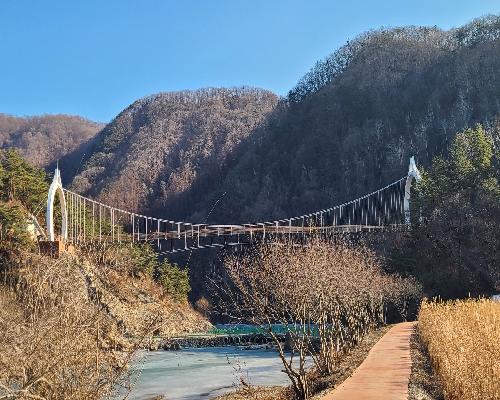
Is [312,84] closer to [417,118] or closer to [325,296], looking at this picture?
[417,118]

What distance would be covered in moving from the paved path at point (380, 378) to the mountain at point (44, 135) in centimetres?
7839

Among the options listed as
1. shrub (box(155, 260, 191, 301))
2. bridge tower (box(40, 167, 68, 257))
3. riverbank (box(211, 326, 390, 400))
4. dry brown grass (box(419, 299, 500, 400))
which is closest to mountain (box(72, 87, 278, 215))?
shrub (box(155, 260, 191, 301))

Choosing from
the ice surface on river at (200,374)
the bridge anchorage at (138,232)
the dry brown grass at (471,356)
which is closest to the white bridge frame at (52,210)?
the bridge anchorage at (138,232)

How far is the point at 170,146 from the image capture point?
91.2 m

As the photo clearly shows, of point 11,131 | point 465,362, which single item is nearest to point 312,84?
point 11,131

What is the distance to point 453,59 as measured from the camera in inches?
2482

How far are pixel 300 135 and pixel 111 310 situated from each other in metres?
48.4

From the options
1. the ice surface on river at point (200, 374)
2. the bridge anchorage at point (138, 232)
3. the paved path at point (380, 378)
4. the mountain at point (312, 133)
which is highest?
the mountain at point (312, 133)

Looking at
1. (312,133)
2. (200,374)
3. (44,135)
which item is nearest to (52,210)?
Result: (200,374)

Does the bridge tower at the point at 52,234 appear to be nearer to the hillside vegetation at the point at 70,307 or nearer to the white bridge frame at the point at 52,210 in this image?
the white bridge frame at the point at 52,210

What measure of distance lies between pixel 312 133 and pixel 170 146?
27128mm

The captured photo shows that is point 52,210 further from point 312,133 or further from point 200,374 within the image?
point 312,133

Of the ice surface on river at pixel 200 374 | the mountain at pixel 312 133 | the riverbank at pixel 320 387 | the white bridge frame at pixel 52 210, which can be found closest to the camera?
the riverbank at pixel 320 387

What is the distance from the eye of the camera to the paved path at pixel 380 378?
7117 millimetres
